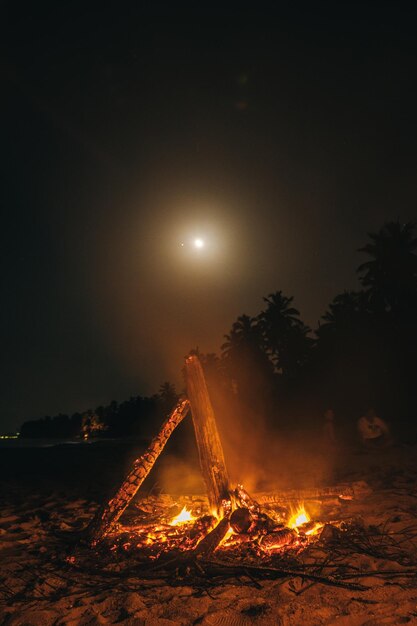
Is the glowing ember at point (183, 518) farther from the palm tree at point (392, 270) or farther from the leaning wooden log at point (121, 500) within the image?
the palm tree at point (392, 270)

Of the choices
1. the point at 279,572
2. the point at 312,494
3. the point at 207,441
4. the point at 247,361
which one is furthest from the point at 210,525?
the point at 247,361

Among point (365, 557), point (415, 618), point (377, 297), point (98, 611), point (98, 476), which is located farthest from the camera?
point (377, 297)

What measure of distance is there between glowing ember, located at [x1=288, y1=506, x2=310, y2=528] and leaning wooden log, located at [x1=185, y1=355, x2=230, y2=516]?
134 cm

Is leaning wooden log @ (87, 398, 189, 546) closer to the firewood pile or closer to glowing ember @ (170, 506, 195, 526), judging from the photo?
the firewood pile

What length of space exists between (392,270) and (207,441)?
30.9 m

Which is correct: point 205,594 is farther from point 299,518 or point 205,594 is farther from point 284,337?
point 284,337

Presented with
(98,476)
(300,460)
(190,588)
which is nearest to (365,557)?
(190,588)

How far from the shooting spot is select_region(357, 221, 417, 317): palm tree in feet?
100

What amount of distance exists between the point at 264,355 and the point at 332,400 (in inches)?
613

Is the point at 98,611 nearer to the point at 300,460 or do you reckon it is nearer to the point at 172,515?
the point at 172,515

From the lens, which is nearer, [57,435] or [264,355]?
[264,355]

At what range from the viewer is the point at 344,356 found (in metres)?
33.4

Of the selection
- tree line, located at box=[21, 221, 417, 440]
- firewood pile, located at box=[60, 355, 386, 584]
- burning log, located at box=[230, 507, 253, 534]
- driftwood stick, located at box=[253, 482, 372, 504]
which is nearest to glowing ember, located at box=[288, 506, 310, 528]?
firewood pile, located at box=[60, 355, 386, 584]

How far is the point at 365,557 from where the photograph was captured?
14.0 ft
